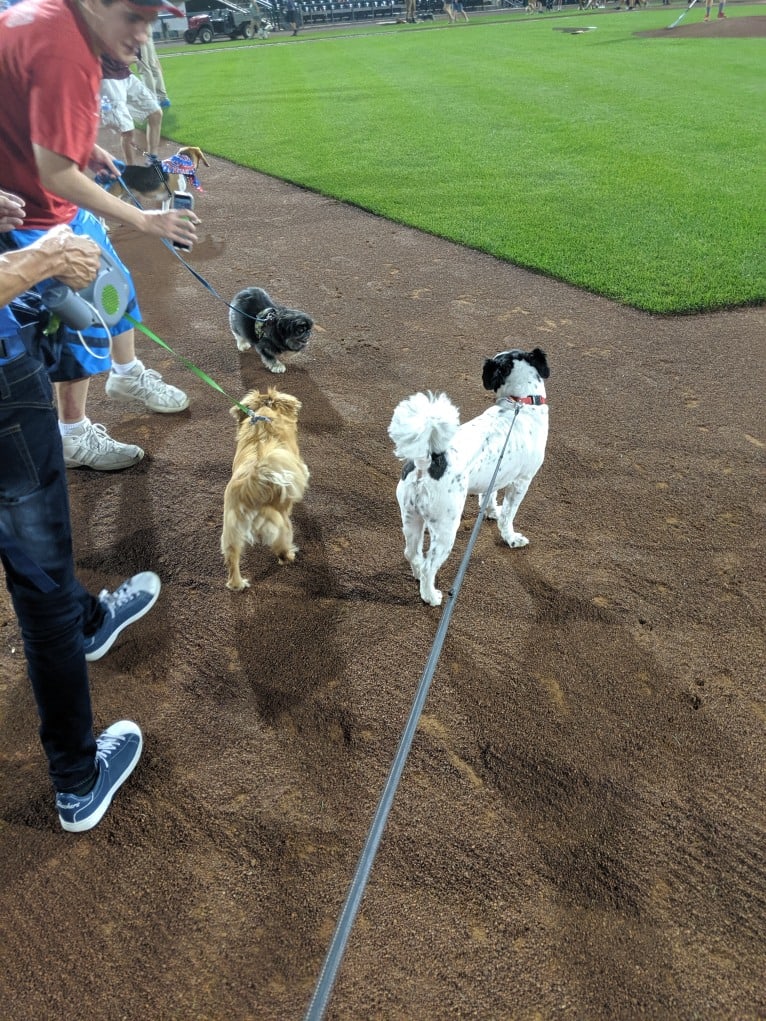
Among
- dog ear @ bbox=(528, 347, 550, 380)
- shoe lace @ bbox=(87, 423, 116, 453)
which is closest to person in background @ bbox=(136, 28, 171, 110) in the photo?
shoe lace @ bbox=(87, 423, 116, 453)

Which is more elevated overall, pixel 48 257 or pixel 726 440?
pixel 48 257

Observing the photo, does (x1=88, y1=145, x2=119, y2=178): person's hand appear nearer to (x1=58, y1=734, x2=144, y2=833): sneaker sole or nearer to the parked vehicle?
(x1=58, y1=734, x2=144, y2=833): sneaker sole

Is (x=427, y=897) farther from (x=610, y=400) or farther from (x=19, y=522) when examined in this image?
(x=610, y=400)

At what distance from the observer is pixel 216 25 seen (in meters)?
40.8

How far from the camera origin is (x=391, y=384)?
6121 millimetres

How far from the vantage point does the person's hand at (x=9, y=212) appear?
7.35 feet

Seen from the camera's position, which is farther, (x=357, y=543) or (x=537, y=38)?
(x=537, y=38)

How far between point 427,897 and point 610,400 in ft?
14.9

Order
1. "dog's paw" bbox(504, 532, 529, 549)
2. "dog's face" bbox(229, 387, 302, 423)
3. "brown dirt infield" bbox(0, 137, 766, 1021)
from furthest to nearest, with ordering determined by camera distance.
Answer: "dog's paw" bbox(504, 532, 529, 549), "dog's face" bbox(229, 387, 302, 423), "brown dirt infield" bbox(0, 137, 766, 1021)

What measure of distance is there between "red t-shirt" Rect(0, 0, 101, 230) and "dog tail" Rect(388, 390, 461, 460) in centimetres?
181

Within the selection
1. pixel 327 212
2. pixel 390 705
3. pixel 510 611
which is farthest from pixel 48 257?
pixel 327 212

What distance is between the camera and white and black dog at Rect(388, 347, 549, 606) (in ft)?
10.0

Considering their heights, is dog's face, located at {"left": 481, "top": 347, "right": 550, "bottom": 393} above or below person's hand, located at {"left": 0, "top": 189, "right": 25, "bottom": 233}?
below

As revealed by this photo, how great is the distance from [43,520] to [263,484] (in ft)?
4.80
